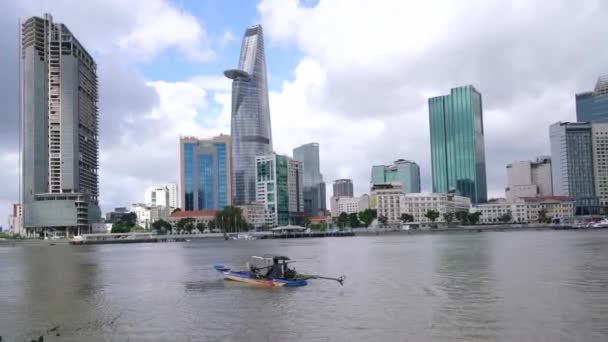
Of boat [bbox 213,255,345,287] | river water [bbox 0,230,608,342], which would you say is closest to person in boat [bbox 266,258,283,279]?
boat [bbox 213,255,345,287]

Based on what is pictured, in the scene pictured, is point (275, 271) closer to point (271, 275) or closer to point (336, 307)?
point (271, 275)

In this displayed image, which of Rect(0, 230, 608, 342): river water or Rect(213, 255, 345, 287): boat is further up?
Rect(213, 255, 345, 287): boat

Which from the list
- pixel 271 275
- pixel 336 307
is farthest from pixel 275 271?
pixel 336 307

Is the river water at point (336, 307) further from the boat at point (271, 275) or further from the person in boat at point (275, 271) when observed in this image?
the person in boat at point (275, 271)

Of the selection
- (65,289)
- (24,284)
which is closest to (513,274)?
(65,289)

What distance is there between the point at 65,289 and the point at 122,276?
12150 mm

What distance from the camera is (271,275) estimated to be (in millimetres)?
51031

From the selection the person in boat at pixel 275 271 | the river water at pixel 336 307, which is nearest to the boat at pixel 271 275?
the person in boat at pixel 275 271

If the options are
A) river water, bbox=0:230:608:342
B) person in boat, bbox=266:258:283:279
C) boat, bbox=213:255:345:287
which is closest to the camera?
river water, bbox=0:230:608:342

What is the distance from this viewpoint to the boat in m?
49.5

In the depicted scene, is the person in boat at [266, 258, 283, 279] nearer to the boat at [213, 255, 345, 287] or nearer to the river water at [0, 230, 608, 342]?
the boat at [213, 255, 345, 287]

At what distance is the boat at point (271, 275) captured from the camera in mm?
49519

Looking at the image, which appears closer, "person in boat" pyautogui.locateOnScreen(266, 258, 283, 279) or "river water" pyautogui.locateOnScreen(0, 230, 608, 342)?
"river water" pyautogui.locateOnScreen(0, 230, 608, 342)

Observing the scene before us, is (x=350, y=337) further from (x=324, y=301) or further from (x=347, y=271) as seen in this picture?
(x=347, y=271)
